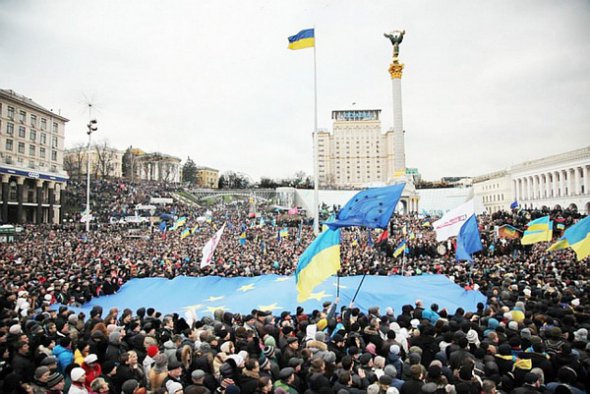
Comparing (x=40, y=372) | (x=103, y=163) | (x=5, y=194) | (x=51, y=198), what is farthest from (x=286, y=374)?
(x=103, y=163)

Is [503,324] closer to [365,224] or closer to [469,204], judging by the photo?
[365,224]

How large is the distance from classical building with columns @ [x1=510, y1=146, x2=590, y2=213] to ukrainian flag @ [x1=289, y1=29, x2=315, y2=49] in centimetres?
4614

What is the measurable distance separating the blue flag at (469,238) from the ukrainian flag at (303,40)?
1079 centimetres

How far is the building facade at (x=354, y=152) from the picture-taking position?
456ft

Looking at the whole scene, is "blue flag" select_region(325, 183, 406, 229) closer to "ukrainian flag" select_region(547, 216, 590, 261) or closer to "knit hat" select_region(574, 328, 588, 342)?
"knit hat" select_region(574, 328, 588, 342)

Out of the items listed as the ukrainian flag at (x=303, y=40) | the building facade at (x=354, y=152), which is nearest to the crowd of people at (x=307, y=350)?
the ukrainian flag at (x=303, y=40)

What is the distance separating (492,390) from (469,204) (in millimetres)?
8395

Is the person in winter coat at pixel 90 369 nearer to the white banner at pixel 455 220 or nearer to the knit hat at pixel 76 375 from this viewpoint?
the knit hat at pixel 76 375

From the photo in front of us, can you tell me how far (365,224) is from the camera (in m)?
6.81

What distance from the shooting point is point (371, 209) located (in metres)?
7.03

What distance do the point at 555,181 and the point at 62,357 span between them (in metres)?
A: 73.5

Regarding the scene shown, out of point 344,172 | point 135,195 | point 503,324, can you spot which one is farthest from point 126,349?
point 344,172

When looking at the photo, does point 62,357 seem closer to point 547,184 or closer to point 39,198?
point 39,198

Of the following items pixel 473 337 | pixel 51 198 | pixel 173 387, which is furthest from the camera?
pixel 51 198
